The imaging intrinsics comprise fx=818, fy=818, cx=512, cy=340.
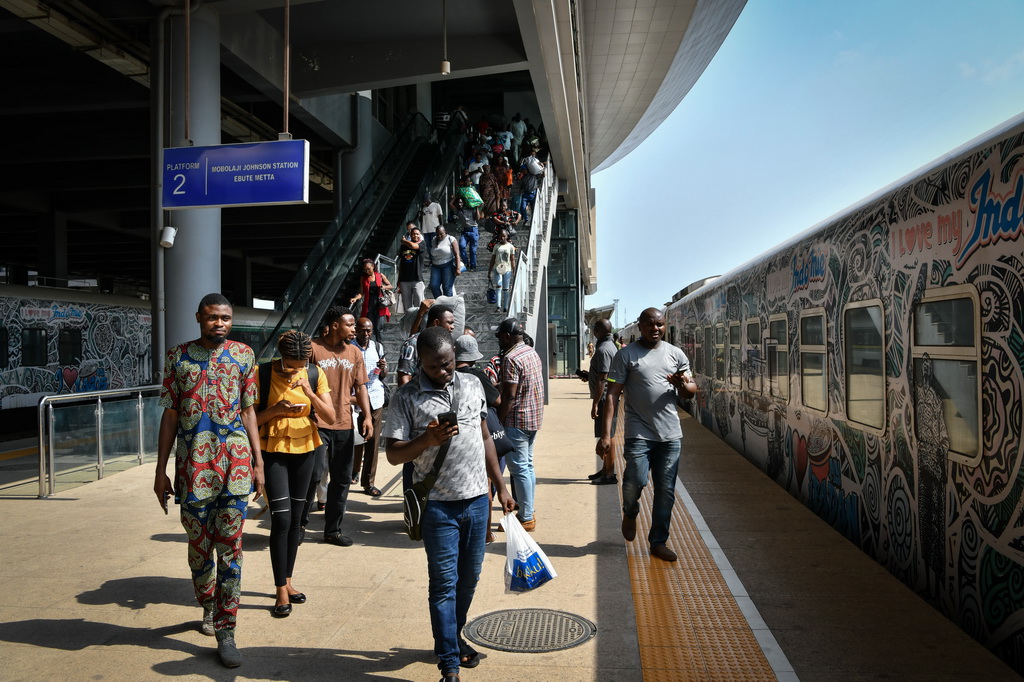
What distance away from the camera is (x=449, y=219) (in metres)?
18.0

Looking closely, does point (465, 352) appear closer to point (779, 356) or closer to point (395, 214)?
point (779, 356)

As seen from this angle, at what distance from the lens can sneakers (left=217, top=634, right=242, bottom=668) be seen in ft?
13.0

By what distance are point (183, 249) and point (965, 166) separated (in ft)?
33.1

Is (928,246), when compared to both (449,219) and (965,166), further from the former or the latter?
(449,219)

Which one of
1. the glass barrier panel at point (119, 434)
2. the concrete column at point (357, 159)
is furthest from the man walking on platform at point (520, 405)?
the concrete column at point (357, 159)

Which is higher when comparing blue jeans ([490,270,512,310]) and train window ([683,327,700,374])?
blue jeans ([490,270,512,310])

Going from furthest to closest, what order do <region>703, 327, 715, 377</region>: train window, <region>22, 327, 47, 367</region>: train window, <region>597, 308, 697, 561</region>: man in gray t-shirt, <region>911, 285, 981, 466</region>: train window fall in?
<region>22, 327, 47, 367</region>: train window, <region>703, 327, 715, 377</region>: train window, <region>597, 308, 697, 561</region>: man in gray t-shirt, <region>911, 285, 981, 466</region>: train window

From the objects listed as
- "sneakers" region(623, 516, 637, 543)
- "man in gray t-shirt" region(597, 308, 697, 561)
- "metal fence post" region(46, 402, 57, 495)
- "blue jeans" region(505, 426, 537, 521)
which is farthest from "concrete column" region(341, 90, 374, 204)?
"sneakers" region(623, 516, 637, 543)

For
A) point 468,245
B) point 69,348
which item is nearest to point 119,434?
point 468,245

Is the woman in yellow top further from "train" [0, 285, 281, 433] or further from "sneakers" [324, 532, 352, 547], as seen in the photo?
"train" [0, 285, 281, 433]

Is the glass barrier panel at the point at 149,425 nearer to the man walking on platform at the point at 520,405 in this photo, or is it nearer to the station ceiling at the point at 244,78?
the station ceiling at the point at 244,78

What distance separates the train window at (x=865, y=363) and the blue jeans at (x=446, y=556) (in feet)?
10.2

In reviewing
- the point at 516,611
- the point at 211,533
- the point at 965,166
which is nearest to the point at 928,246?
the point at 965,166

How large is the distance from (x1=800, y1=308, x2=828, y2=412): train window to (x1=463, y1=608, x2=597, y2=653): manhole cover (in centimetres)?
330
